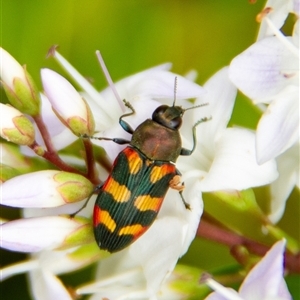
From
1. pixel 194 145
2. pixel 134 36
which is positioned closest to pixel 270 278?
pixel 194 145

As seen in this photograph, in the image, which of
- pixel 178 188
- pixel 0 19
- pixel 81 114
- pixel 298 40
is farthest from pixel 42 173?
pixel 0 19

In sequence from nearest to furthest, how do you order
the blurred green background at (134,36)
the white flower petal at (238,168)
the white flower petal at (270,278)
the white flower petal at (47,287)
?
the white flower petal at (270,278), the white flower petal at (238,168), the white flower petal at (47,287), the blurred green background at (134,36)

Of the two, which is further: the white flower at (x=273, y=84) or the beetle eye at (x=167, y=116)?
the beetle eye at (x=167, y=116)

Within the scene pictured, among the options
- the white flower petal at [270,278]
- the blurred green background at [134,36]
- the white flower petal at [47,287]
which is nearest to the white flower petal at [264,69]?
the white flower petal at [270,278]

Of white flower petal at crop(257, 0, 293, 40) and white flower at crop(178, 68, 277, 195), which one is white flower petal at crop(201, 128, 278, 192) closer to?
white flower at crop(178, 68, 277, 195)

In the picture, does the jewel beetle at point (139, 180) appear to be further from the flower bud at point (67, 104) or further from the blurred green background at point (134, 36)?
the blurred green background at point (134, 36)

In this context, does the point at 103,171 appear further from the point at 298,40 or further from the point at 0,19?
the point at 0,19
